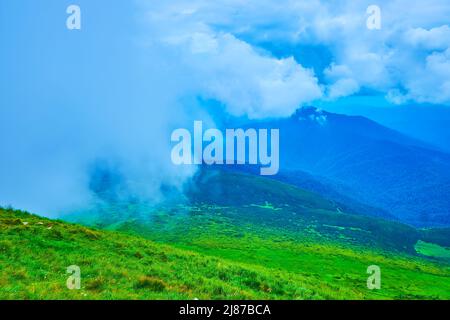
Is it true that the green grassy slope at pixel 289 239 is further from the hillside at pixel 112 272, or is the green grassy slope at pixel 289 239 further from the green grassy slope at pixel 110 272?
the green grassy slope at pixel 110 272

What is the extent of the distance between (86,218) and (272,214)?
239 feet

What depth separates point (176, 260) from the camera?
3186cm

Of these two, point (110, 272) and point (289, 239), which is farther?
point (289, 239)

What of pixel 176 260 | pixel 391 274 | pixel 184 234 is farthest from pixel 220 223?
pixel 176 260

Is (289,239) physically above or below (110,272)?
below

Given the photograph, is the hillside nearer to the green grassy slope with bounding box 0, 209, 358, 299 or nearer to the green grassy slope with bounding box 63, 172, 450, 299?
the green grassy slope with bounding box 0, 209, 358, 299

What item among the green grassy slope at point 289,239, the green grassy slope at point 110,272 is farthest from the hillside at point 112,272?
the green grassy slope at point 289,239

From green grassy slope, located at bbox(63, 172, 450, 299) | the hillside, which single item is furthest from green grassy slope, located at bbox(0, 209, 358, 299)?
green grassy slope, located at bbox(63, 172, 450, 299)

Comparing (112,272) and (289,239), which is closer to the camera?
(112,272)

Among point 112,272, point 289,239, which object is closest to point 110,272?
point 112,272

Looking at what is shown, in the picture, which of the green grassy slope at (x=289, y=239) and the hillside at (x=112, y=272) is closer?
the hillside at (x=112, y=272)

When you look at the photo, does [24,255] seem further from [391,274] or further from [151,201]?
[151,201]

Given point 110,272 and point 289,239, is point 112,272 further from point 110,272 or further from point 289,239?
point 289,239

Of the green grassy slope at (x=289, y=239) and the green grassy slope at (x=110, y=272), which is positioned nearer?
the green grassy slope at (x=110, y=272)
